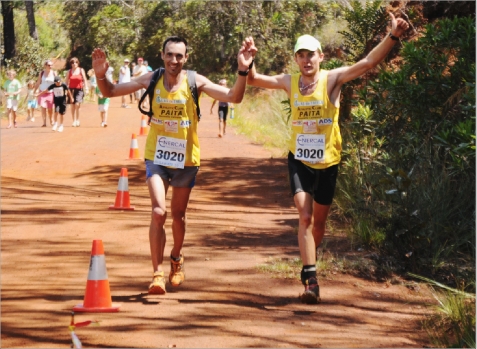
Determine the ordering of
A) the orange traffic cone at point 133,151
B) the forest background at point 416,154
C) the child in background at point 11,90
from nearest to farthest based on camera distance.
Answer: the forest background at point 416,154, the orange traffic cone at point 133,151, the child in background at point 11,90

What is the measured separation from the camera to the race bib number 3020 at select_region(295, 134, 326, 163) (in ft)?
25.1

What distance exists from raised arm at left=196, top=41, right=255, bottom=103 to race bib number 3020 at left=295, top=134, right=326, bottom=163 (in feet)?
2.02

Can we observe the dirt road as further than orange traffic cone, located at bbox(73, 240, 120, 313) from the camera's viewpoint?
No

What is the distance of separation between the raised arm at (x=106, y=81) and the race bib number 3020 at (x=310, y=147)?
4.50 feet

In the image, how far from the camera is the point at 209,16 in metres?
49.7

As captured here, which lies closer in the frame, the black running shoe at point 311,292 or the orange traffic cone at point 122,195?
the black running shoe at point 311,292

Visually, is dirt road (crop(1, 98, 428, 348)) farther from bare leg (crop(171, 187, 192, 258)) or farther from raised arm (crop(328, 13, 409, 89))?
raised arm (crop(328, 13, 409, 89))

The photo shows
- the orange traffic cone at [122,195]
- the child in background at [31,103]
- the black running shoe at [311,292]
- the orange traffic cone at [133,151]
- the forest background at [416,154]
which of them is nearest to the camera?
the black running shoe at [311,292]

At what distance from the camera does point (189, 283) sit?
27.1 ft

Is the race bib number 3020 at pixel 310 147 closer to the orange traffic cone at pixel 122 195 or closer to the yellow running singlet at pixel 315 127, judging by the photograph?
the yellow running singlet at pixel 315 127

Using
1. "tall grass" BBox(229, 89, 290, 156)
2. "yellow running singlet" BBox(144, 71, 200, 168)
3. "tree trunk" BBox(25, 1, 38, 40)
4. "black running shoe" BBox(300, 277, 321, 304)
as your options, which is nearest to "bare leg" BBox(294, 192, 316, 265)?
"black running shoe" BBox(300, 277, 321, 304)

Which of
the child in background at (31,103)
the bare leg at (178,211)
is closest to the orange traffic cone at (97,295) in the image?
the bare leg at (178,211)

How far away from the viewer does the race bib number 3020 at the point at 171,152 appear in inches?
303

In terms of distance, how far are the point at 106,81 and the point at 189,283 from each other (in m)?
1.91
